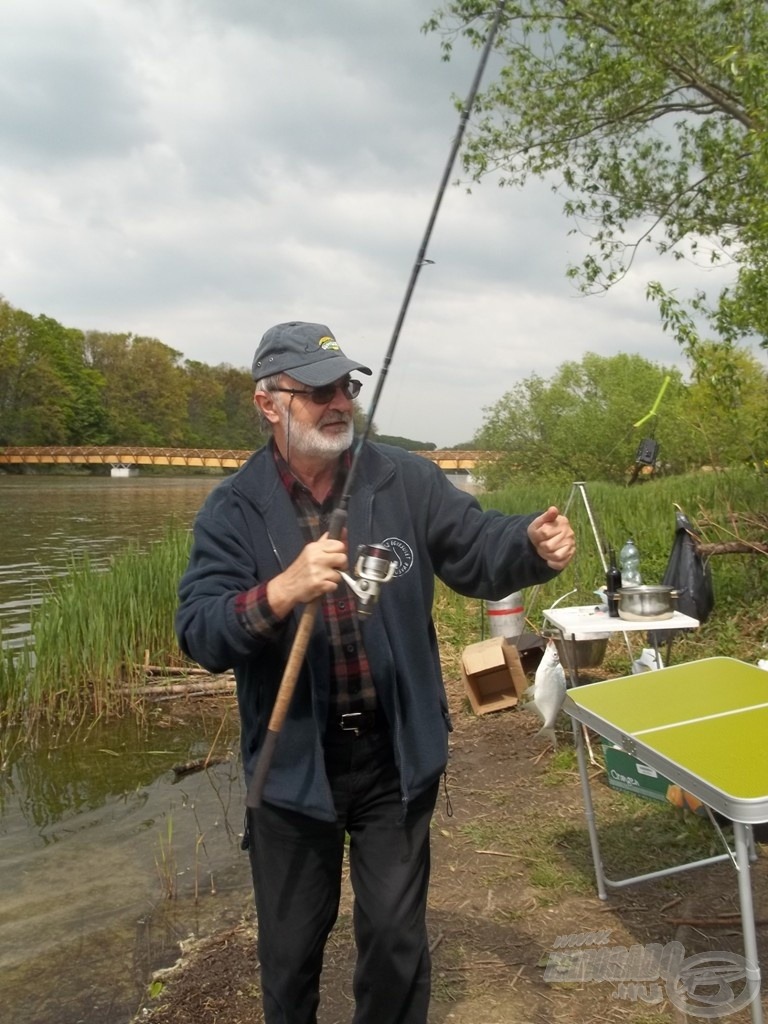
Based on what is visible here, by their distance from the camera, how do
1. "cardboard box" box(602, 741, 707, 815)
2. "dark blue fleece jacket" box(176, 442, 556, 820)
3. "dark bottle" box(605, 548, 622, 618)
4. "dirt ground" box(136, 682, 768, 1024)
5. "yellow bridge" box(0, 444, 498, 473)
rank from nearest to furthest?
"dark blue fleece jacket" box(176, 442, 556, 820)
"dirt ground" box(136, 682, 768, 1024)
"cardboard box" box(602, 741, 707, 815)
"dark bottle" box(605, 548, 622, 618)
"yellow bridge" box(0, 444, 498, 473)

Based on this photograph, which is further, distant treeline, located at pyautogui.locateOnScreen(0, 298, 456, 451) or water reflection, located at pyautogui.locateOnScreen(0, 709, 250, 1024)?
Answer: distant treeline, located at pyautogui.locateOnScreen(0, 298, 456, 451)

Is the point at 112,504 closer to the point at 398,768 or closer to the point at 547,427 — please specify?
the point at 547,427

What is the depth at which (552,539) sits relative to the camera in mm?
2059

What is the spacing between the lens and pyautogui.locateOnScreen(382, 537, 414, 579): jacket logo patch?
213cm

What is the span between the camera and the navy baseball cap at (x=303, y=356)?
2.12 meters

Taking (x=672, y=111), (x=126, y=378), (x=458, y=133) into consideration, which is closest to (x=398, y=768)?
(x=458, y=133)

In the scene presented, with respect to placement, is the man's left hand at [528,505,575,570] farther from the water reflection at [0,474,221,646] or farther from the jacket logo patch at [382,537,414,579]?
the water reflection at [0,474,221,646]

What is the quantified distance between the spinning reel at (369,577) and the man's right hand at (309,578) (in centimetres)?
6

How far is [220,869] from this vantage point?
4355 mm

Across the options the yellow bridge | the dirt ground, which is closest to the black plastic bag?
the dirt ground

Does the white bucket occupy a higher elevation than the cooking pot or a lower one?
lower

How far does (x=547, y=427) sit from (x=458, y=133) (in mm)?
18512

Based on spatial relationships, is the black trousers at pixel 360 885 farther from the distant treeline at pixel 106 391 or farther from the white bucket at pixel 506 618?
the distant treeline at pixel 106 391

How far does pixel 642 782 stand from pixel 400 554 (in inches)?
83.5
